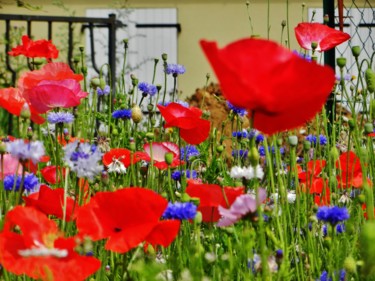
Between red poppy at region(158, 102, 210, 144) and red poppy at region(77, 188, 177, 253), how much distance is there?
419 millimetres

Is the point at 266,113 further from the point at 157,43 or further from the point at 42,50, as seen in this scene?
the point at 157,43

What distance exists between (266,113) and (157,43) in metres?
9.77

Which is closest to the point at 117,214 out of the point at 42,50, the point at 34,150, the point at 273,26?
the point at 34,150

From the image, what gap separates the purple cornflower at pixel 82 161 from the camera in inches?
39.6

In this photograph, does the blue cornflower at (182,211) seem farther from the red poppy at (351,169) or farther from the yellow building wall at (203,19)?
the yellow building wall at (203,19)

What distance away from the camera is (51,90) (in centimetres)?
129

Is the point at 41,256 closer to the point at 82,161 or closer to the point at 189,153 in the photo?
the point at 82,161

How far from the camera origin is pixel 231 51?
2.74ft

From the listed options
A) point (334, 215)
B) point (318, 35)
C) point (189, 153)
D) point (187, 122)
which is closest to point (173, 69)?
point (189, 153)

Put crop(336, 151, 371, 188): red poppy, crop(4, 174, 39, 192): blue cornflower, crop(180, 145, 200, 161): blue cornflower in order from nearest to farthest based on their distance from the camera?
1. crop(4, 174, 39, 192): blue cornflower
2. crop(336, 151, 371, 188): red poppy
3. crop(180, 145, 200, 161): blue cornflower

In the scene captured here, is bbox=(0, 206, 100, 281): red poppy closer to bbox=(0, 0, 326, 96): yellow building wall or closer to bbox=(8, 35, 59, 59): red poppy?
bbox=(8, 35, 59, 59): red poppy

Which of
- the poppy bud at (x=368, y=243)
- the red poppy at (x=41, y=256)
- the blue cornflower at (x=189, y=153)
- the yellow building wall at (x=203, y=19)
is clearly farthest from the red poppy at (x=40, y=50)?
the yellow building wall at (x=203, y=19)

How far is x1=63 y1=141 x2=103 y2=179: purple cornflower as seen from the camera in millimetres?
1007

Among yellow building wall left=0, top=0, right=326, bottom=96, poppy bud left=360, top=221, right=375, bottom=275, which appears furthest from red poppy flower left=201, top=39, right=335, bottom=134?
yellow building wall left=0, top=0, right=326, bottom=96
